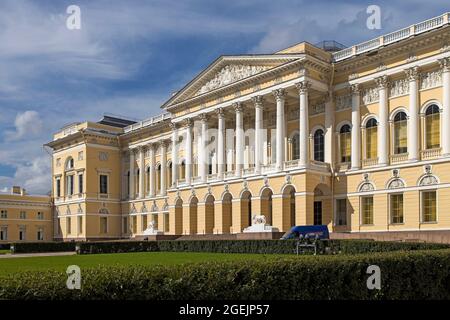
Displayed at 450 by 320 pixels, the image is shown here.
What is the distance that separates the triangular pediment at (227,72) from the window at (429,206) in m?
14.7

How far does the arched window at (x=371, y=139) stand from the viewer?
4200cm

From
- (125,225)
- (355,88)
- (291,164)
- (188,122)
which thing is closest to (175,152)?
(188,122)

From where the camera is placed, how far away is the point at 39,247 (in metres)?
49.2

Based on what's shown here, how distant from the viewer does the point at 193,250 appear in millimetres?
39188

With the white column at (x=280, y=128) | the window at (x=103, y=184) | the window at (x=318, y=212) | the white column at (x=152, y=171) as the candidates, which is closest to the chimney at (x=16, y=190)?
the window at (x=103, y=184)

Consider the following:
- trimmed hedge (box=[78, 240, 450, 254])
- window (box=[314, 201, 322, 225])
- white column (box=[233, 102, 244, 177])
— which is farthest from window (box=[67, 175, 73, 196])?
window (box=[314, 201, 322, 225])

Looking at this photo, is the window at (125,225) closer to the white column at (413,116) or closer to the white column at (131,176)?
the white column at (131,176)

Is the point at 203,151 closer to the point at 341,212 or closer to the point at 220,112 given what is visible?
the point at 220,112

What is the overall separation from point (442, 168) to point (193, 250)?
18.4 meters

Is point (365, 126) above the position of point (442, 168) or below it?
above

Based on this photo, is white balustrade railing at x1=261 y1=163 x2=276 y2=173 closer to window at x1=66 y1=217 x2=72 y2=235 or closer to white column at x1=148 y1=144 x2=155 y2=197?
white column at x1=148 y1=144 x2=155 y2=197

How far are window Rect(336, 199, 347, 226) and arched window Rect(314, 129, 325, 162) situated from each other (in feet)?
13.3

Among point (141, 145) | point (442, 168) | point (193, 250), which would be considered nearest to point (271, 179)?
point (193, 250)
